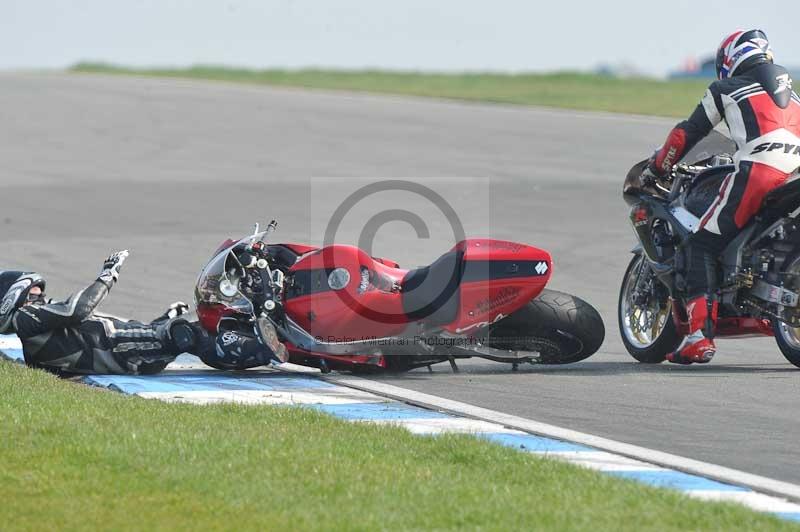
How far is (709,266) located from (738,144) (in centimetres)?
78

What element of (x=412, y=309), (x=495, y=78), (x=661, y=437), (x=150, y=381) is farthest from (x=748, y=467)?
(x=495, y=78)

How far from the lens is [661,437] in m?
7.26

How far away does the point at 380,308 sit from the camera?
29.6 ft

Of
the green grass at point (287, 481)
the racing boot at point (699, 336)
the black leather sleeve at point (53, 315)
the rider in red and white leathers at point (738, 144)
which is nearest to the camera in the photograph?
the green grass at point (287, 481)

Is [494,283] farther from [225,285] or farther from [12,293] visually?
[12,293]

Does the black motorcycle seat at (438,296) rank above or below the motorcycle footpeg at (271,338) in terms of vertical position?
above

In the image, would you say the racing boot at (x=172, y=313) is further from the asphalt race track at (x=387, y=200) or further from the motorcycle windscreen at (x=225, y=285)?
the asphalt race track at (x=387, y=200)

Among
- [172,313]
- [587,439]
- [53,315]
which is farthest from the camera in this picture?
[172,313]

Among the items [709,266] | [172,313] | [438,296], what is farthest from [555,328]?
[172,313]

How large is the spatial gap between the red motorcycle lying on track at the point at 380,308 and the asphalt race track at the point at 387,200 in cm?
24

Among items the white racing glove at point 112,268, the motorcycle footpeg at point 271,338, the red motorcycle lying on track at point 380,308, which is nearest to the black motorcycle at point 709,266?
the red motorcycle lying on track at point 380,308

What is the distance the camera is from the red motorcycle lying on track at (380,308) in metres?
9.00

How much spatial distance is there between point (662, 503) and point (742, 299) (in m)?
3.87

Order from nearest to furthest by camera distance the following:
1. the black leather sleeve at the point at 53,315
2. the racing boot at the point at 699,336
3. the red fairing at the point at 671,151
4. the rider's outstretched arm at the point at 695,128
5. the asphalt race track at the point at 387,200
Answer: the asphalt race track at the point at 387,200, the black leather sleeve at the point at 53,315, the racing boot at the point at 699,336, the rider's outstretched arm at the point at 695,128, the red fairing at the point at 671,151
